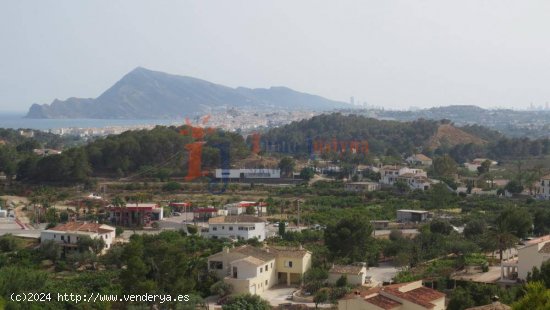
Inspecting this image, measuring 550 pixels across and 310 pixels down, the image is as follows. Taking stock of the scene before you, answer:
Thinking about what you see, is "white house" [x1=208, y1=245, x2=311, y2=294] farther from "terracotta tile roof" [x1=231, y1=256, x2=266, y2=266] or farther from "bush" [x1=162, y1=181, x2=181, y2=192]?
"bush" [x1=162, y1=181, x2=181, y2=192]

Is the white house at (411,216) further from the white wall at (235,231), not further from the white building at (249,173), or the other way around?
the white building at (249,173)

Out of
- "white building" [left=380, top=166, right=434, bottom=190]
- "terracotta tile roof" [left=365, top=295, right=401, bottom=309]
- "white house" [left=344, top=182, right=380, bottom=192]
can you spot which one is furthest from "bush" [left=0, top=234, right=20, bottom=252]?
"white building" [left=380, top=166, right=434, bottom=190]

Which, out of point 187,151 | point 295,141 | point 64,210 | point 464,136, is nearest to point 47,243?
point 64,210

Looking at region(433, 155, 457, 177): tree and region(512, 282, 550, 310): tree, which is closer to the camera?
region(512, 282, 550, 310): tree

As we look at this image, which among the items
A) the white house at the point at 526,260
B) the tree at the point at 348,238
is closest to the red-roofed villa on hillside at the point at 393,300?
the white house at the point at 526,260

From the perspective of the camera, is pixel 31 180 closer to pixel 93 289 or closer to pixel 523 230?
pixel 93 289

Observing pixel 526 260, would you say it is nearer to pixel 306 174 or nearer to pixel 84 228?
pixel 84 228
